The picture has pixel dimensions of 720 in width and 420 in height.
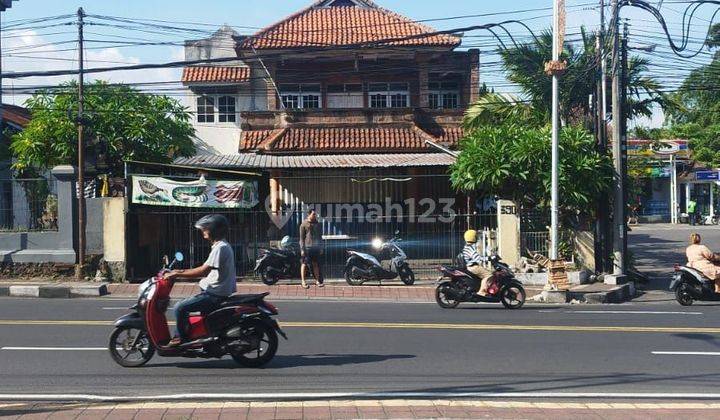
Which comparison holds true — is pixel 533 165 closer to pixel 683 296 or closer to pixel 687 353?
pixel 683 296

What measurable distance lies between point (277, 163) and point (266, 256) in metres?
4.22

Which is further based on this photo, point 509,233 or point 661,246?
point 661,246

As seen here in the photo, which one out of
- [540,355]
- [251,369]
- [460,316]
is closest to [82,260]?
[460,316]

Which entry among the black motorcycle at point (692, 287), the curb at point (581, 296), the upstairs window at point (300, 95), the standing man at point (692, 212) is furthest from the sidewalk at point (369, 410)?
the standing man at point (692, 212)

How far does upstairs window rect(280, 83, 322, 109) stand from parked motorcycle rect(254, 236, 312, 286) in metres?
10.3

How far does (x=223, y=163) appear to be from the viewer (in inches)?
868

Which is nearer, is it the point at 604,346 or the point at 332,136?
the point at 604,346

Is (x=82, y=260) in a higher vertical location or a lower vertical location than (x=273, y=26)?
lower

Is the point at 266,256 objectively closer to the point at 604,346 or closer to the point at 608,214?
the point at 608,214

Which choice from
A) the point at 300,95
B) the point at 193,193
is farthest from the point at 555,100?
the point at 300,95

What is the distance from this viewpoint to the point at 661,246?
30297 mm

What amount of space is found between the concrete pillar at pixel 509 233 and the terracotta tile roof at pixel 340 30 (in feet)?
29.9

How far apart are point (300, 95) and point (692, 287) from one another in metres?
16.1

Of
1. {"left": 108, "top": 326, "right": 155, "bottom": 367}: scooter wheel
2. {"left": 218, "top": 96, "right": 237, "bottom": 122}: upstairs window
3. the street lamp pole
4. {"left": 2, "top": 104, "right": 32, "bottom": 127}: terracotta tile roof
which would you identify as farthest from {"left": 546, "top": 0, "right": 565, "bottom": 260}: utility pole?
{"left": 2, "top": 104, "right": 32, "bottom": 127}: terracotta tile roof
